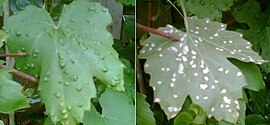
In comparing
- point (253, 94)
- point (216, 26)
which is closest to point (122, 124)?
point (216, 26)

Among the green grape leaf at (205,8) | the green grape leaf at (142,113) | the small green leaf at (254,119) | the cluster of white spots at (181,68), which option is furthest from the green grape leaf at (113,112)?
the small green leaf at (254,119)

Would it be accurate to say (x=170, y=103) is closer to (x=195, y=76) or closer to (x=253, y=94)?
(x=195, y=76)

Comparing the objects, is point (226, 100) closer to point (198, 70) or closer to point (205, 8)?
point (198, 70)

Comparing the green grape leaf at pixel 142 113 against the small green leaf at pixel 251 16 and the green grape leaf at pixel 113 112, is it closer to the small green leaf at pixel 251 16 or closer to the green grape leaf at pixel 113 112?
the green grape leaf at pixel 113 112

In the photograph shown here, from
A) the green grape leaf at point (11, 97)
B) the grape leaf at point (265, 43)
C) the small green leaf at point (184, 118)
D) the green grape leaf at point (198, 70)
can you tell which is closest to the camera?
the green grape leaf at point (11, 97)

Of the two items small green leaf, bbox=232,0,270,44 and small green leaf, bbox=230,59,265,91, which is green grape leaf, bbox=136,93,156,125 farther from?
small green leaf, bbox=232,0,270,44

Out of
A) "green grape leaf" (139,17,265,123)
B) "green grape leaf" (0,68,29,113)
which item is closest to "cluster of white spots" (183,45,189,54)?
"green grape leaf" (139,17,265,123)
